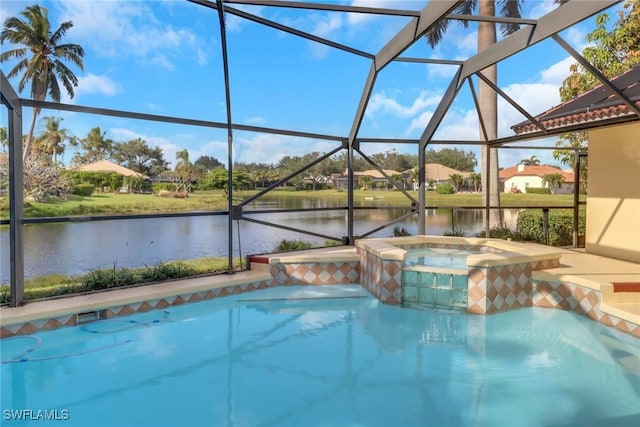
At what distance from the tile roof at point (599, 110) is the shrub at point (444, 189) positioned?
4.64 meters

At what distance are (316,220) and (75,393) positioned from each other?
21.0 feet

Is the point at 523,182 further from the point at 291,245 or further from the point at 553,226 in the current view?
the point at 291,245

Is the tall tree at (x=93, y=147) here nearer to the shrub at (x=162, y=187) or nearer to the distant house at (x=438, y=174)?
the shrub at (x=162, y=187)

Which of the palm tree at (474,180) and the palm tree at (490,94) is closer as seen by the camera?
the palm tree at (490,94)

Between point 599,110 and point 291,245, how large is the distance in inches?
240

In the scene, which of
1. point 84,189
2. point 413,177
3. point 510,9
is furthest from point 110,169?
point 510,9

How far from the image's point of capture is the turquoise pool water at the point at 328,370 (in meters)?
3.09

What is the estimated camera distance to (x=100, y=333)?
477cm

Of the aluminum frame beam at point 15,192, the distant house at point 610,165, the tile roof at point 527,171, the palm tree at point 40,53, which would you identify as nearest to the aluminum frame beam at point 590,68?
the distant house at point 610,165

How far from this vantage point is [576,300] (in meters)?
5.48

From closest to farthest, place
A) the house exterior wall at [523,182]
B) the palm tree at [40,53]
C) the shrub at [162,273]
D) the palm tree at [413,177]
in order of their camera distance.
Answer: the shrub at [162,273] → the palm tree at [413,177] → the palm tree at [40,53] → the house exterior wall at [523,182]

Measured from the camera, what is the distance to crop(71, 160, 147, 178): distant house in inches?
372

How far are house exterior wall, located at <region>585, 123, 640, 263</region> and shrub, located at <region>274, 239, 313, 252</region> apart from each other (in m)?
5.77

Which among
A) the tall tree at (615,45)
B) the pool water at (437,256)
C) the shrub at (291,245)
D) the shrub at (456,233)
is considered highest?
the tall tree at (615,45)
